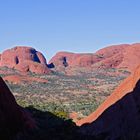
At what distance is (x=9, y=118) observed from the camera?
30922 mm

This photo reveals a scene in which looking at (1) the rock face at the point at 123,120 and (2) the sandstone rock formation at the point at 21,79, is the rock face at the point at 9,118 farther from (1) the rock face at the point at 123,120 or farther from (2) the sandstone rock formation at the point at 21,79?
(2) the sandstone rock formation at the point at 21,79

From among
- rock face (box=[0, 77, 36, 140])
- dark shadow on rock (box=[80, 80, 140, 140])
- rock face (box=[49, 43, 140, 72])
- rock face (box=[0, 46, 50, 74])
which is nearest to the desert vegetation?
rock face (box=[49, 43, 140, 72])

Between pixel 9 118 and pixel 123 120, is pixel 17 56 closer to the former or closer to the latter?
pixel 123 120

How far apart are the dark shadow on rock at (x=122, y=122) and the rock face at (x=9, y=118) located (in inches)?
255

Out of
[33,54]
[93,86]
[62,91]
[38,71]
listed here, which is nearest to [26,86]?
[62,91]

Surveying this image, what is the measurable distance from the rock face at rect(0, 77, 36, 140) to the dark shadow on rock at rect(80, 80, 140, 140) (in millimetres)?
6471

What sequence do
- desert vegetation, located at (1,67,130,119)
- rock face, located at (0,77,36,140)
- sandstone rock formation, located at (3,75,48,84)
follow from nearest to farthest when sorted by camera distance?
rock face, located at (0,77,36,140) → desert vegetation, located at (1,67,130,119) → sandstone rock formation, located at (3,75,48,84)

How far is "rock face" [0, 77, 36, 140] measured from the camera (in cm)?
2930

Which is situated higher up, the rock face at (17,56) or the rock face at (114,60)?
the rock face at (17,56)

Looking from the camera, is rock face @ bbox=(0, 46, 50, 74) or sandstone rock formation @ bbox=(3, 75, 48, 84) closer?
sandstone rock formation @ bbox=(3, 75, 48, 84)

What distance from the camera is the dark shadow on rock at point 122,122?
98.8 ft

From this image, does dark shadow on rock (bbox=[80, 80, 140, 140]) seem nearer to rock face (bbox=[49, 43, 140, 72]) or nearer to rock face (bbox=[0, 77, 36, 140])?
rock face (bbox=[0, 77, 36, 140])

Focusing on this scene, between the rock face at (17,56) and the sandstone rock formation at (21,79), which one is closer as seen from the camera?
the sandstone rock formation at (21,79)

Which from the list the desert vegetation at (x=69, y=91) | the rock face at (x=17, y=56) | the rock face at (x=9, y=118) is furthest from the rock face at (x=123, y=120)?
the rock face at (x=17, y=56)
